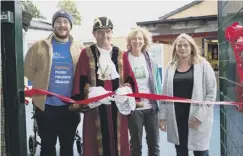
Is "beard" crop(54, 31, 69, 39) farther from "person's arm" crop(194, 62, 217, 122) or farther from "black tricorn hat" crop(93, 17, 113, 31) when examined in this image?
"person's arm" crop(194, 62, 217, 122)

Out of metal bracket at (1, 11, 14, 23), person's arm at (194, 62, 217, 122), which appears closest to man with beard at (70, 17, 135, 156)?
person's arm at (194, 62, 217, 122)

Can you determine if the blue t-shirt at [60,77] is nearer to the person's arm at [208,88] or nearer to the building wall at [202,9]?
the person's arm at [208,88]

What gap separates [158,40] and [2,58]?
389 inches

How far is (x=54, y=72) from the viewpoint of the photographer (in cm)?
312

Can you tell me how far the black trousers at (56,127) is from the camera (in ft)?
10.4

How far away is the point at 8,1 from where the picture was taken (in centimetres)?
134

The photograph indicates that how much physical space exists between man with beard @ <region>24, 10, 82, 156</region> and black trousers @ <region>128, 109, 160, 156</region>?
2.57 feet

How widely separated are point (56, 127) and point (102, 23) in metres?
1.07

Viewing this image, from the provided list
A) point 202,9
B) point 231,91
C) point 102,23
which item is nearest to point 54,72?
point 102,23

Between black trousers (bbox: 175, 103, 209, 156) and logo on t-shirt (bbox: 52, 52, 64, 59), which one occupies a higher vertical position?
logo on t-shirt (bbox: 52, 52, 64, 59)

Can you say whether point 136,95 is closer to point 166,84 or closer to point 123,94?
point 123,94

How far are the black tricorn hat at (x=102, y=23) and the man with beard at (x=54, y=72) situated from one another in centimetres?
31

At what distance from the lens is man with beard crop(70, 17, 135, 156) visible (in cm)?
303

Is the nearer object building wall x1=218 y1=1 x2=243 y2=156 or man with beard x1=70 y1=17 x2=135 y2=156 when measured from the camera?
building wall x1=218 y1=1 x2=243 y2=156
